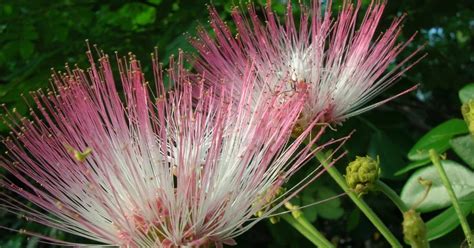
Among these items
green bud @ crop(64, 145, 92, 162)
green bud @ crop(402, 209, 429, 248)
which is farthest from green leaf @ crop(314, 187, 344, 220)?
green bud @ crop(64, 145, 92, 162)

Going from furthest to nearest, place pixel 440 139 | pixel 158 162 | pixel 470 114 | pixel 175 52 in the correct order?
pixel 175 52, pixel 440 139, pixel 470 114, pixel 158 162

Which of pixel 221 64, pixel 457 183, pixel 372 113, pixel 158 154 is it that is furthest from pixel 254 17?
pixel 372 113

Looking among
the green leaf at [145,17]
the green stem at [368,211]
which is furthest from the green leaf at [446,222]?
the green leaf at [145,17]

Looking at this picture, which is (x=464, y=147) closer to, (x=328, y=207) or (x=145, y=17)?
(x=328, y=207)

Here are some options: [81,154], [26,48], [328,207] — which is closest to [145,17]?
[26,48]

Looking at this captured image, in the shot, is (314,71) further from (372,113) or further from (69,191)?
(372,113)

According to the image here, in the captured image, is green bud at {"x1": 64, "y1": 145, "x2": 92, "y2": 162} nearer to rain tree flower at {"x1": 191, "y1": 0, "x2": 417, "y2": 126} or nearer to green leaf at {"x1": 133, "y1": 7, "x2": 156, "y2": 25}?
rain tree flower at {"x1": 191, "y1": 0, "x2": 417, "y2": 126}
